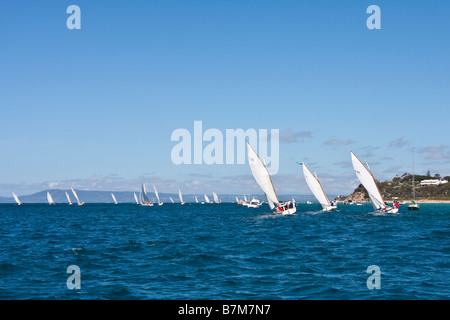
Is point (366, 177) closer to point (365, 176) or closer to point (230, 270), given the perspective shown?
point (365, 176)

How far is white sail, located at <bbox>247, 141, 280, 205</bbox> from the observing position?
89.4 m

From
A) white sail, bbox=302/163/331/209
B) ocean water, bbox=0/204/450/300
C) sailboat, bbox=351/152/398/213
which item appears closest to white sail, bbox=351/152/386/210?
sailboat, bbox=351/152/398/213

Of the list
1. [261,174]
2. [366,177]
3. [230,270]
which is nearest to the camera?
[230,270]

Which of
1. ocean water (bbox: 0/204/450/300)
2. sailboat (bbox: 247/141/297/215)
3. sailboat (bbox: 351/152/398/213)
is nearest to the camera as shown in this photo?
ocean water (bbox: 0/204/450/300)

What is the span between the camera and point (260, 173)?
301ft

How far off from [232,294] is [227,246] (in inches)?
757

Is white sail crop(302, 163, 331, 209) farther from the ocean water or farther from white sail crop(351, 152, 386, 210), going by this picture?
the ocean water

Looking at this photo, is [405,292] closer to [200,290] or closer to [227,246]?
[200,290]

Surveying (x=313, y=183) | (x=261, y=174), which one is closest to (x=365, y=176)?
(x=313, y=183)

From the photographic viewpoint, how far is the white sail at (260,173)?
89.4 metres
